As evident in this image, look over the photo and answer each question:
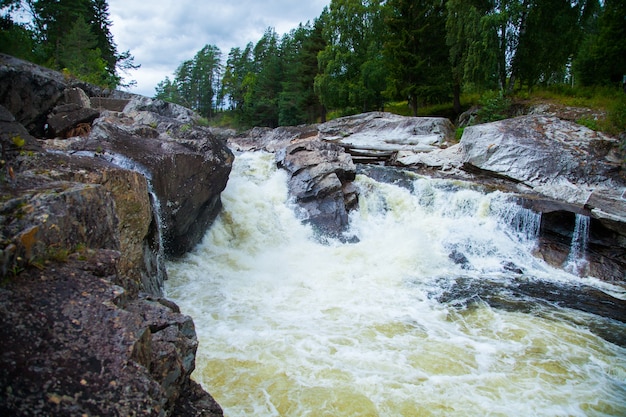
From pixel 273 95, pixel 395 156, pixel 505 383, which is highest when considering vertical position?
pixel 273 95

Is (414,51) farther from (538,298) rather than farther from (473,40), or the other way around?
(538,298)

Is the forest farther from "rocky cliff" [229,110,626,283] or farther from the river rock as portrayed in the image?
the river rock

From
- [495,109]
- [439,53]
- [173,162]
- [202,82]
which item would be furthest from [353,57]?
[202,82]

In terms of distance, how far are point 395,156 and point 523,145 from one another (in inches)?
216

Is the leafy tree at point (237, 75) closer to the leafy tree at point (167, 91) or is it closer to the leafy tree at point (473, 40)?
the leafy tree at point (167, 91)

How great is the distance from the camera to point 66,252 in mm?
3291

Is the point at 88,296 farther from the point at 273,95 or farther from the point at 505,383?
the point at 273,95

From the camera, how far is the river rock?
40.3 feet

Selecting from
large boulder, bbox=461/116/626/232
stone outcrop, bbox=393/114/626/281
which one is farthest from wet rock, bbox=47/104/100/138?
large boulder, bbox=461/116/626/232

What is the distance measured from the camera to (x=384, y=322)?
22.5ft

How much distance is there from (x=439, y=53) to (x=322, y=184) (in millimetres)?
17837

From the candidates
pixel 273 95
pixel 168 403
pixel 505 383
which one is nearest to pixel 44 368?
pixel 168 403

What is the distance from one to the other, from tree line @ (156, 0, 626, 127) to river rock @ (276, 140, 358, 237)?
35.3ft

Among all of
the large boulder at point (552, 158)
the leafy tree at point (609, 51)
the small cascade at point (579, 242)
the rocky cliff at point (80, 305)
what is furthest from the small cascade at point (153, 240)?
the leafy tree at point (609, 51)
